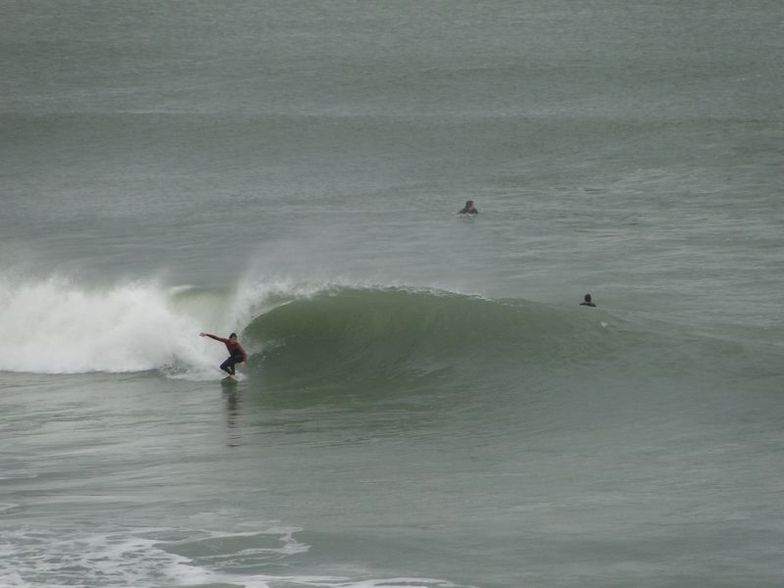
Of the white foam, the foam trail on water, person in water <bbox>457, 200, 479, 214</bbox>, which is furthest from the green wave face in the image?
person in water <bbox>457, 200, 479, 214</bbox>

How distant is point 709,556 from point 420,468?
4533mm

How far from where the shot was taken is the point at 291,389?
22.7 metres

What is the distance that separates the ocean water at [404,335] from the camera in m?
14.3

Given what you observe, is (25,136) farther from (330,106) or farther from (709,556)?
(709,556)

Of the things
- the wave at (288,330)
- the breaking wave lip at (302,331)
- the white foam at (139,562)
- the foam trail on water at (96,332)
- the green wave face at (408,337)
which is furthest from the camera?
the foam trail on water at (96,332)

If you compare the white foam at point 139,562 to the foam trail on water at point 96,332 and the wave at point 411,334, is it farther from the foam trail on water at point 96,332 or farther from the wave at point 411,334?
the foam trail on water at point 96,332

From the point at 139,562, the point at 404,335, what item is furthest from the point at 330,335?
the point at 139,562

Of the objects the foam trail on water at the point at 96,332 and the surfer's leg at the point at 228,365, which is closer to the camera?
the surfer's leg at the point at 228,365

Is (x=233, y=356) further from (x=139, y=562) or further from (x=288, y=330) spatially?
(x=139, y=562)

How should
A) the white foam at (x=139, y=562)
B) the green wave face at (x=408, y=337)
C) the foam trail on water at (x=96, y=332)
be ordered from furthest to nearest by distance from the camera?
the foam trail on water at (x=96, y=332) → the green wave face at (x=408, y=337) → the white foam at (x=139, y=562)

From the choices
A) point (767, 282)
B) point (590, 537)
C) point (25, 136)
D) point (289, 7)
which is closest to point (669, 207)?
point (767, 282)

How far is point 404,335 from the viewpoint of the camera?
79.8ft

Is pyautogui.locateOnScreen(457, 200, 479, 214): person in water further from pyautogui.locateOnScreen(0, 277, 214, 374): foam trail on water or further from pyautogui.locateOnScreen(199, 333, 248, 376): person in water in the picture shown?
pyautogui.locateOnScreen(199, 333, 248, 376): person in water

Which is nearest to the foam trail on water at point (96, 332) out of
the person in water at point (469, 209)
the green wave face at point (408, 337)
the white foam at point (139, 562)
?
the green wave face at point (408, 337)
